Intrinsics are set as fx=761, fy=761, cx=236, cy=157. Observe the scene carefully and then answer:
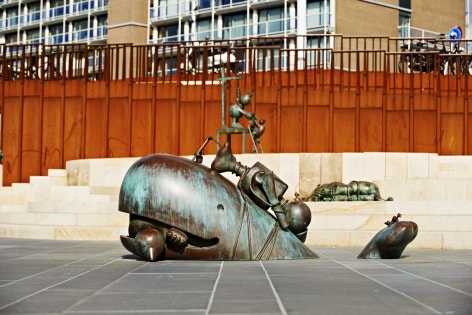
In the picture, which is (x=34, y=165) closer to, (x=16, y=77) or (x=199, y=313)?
(x=16, y=77)

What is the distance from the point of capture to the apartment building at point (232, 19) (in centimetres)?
5112

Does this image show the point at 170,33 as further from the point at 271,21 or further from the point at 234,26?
the point at 271,21

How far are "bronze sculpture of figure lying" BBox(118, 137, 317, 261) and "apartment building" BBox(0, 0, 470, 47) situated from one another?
35.4m

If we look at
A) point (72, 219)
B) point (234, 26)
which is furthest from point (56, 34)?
point (72, 219)

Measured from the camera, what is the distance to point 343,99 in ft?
82.6

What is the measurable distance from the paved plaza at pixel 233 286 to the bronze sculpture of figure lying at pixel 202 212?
0.83ft

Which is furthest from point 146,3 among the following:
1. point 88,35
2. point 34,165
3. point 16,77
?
point 34,165

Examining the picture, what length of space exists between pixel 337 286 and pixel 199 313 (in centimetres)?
213

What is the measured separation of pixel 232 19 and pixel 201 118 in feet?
106

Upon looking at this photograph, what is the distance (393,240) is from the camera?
1102 cm

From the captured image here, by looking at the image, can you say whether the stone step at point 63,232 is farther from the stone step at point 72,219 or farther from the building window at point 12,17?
the building window at point 12,17

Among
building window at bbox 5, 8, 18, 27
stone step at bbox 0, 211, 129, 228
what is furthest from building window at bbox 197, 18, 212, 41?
stone step at bbox 0, 211, 129, 228

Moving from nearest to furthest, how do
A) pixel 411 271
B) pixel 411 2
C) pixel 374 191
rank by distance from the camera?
1. pixel 411 271
2. pixel 374 191
3. pixel 411 2

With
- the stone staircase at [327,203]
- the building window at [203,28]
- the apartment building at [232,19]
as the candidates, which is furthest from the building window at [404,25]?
the stone staircase at [327,203]
